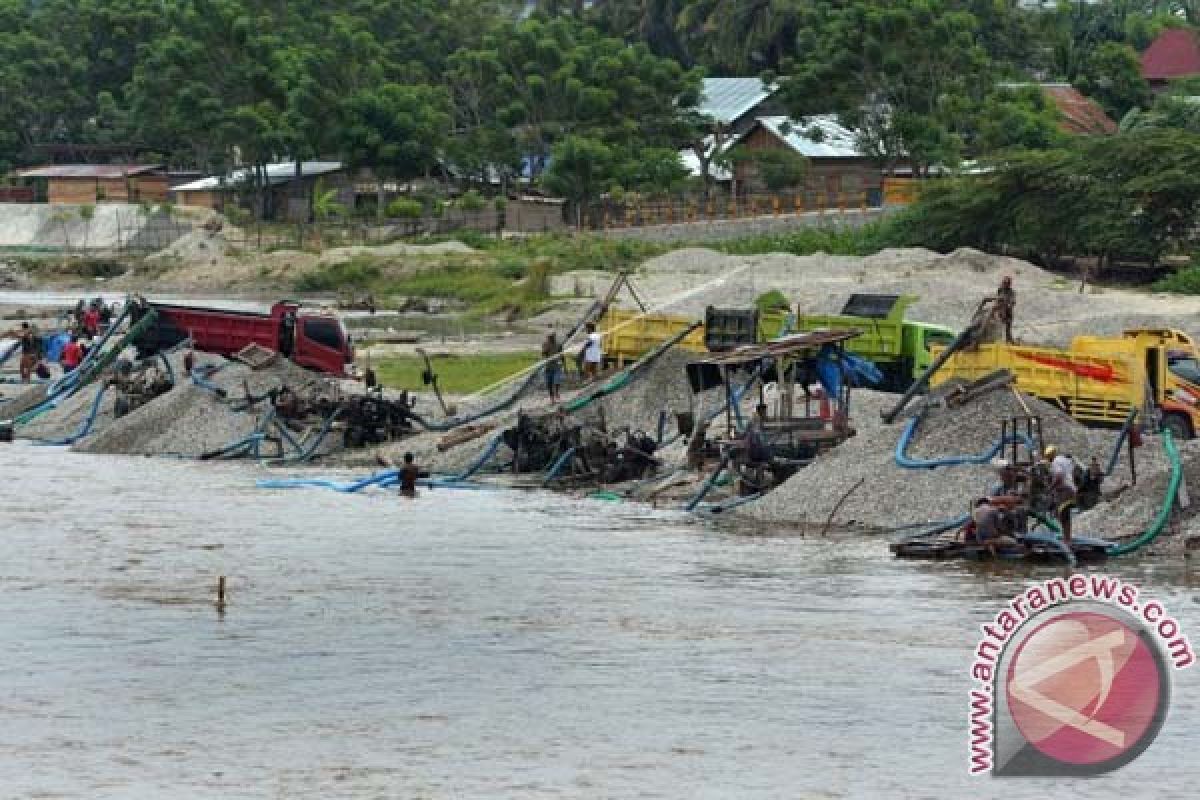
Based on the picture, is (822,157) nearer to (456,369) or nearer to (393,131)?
(393,131)

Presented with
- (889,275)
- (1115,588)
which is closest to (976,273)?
(889,275)

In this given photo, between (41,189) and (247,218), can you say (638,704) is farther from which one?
(41,189)

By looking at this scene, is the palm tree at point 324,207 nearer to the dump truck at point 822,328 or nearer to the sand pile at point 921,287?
the sand pile at point 921,287

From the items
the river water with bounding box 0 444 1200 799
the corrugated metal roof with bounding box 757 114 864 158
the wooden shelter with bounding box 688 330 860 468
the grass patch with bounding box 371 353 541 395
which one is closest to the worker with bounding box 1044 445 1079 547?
the river water with bounding box 0 444 1200 799

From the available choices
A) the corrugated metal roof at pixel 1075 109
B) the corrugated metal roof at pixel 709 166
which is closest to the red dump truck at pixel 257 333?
the corrugated metal roof at pixel 1075 109

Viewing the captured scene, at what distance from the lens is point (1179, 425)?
38.1 m

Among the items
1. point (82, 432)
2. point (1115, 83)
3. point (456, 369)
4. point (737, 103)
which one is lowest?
point (82, 432)

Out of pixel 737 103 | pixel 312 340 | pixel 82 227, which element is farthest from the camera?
pixel 82 227

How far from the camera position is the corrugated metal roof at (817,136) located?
104m

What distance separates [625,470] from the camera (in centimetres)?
3972

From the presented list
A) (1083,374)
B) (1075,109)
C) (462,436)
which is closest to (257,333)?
(462,436)

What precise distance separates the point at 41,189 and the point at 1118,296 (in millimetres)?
85419

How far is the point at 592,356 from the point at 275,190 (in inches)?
3317

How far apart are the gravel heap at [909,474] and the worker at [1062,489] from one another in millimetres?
2256
